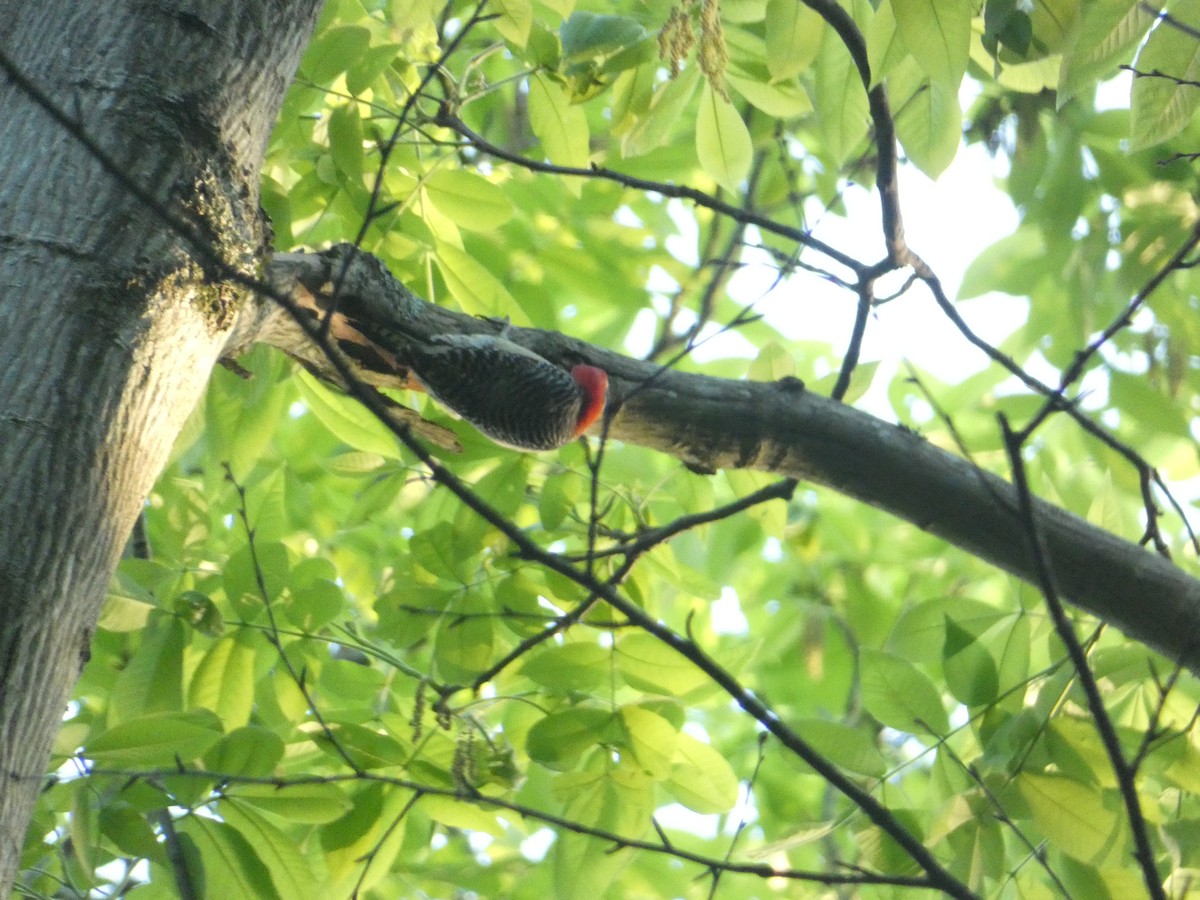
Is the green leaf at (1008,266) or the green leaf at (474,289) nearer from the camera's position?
the green leaf at (474,289)

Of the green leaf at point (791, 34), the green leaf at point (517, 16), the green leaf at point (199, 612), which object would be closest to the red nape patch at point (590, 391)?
the green leaf at point (517, 16)

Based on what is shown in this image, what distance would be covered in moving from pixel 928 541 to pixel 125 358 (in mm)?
3202

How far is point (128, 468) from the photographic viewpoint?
140cm

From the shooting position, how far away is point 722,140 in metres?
2.64

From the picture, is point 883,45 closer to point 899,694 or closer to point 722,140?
point 722,140

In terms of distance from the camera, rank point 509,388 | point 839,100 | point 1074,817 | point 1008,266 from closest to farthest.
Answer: point 1074,817 < point 839,100 < point 509,388 < point 1008,266

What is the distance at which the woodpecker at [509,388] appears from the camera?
7.65 feet

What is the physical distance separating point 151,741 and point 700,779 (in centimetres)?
118

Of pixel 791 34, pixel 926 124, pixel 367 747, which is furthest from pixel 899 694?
pixel 791 34

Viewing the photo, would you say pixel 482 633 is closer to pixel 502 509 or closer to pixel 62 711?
pixel 502 509

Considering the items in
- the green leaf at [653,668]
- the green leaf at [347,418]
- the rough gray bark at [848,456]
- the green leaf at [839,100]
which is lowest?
the green leaf at [653,668]

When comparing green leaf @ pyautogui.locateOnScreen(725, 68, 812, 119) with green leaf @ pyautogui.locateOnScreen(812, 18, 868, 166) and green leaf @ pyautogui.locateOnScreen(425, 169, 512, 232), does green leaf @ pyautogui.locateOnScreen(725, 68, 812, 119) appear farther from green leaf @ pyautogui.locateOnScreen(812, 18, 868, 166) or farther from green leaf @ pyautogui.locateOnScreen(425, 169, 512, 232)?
green leaf @ pyautogui.locateOnScreen(425, 169, 512, 232)

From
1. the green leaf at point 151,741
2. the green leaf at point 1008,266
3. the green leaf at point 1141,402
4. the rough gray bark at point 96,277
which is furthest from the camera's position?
the green leaf at point 1008,266

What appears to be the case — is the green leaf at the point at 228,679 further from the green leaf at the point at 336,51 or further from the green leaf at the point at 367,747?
the green leaf at the point at 336,51
